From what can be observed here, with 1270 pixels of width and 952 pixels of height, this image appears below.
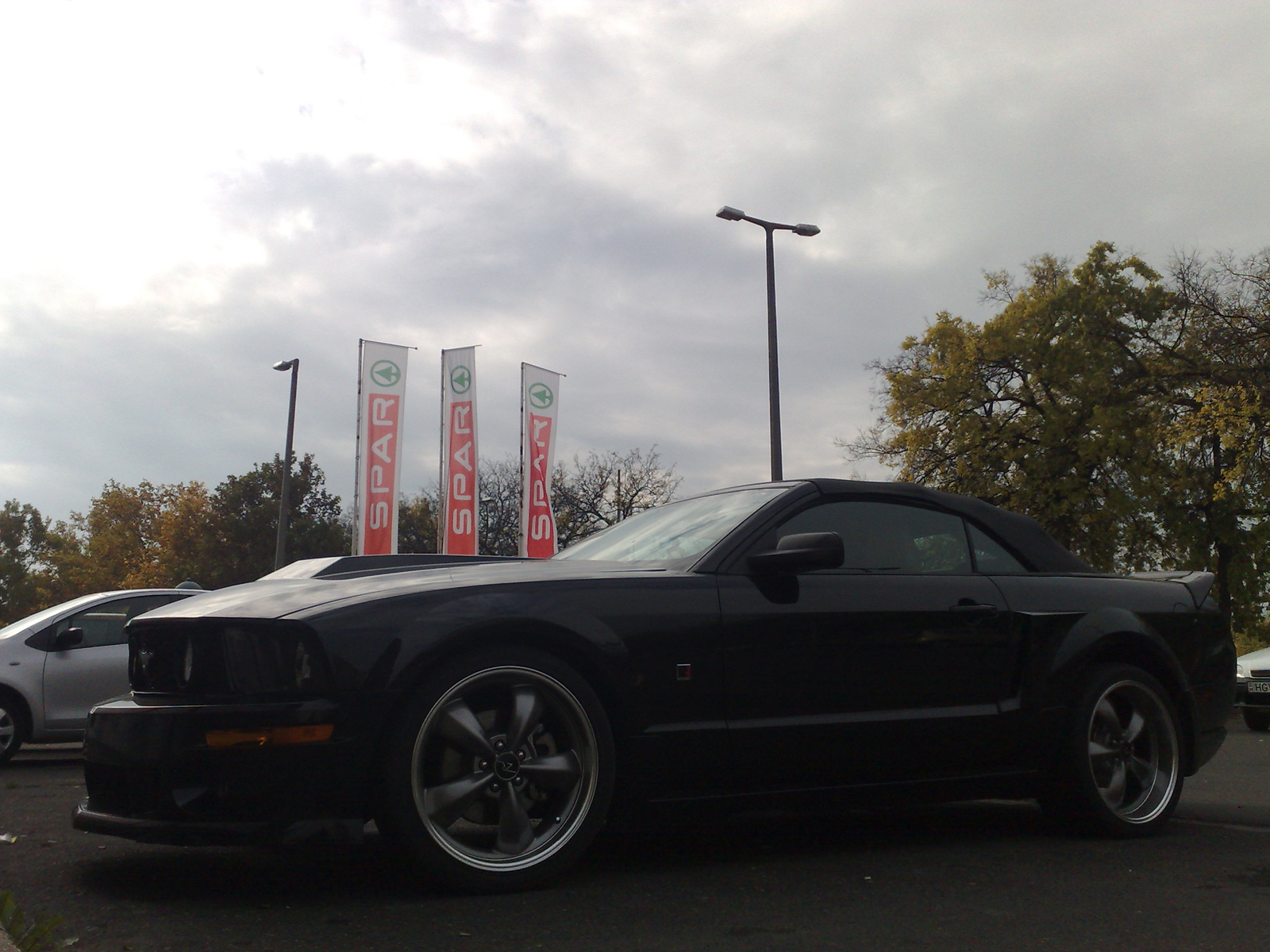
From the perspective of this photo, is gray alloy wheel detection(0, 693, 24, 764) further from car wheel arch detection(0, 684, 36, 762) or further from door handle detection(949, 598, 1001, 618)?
door handle detection(949, 598, 1001, 618)

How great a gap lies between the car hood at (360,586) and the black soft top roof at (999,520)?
1167mm

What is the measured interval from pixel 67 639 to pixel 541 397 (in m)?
17.2

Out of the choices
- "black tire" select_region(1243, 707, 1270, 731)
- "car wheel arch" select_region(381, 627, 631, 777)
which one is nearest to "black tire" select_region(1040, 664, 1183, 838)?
"car wheel arch" select_region(381, 627, 631, 777)

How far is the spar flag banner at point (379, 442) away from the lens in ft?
78.6

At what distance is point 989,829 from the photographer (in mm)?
5312

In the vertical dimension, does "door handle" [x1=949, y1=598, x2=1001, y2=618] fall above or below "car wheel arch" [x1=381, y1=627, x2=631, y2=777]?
above

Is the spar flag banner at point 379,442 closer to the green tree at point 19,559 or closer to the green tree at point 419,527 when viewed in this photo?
the green tree at point 419,527

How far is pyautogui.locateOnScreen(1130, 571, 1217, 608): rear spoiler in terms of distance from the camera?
5621 mm

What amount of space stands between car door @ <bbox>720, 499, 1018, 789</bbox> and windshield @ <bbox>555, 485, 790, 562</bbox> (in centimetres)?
20

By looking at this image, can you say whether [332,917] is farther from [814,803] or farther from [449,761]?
[814,803]

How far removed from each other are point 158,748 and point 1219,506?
84.9 ft

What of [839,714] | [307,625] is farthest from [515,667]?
[839,714]

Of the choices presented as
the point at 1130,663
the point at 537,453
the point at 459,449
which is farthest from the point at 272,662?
the point at 537,453

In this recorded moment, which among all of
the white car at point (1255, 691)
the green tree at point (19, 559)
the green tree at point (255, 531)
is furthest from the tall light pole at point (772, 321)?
the green tree at point (19, 559)
